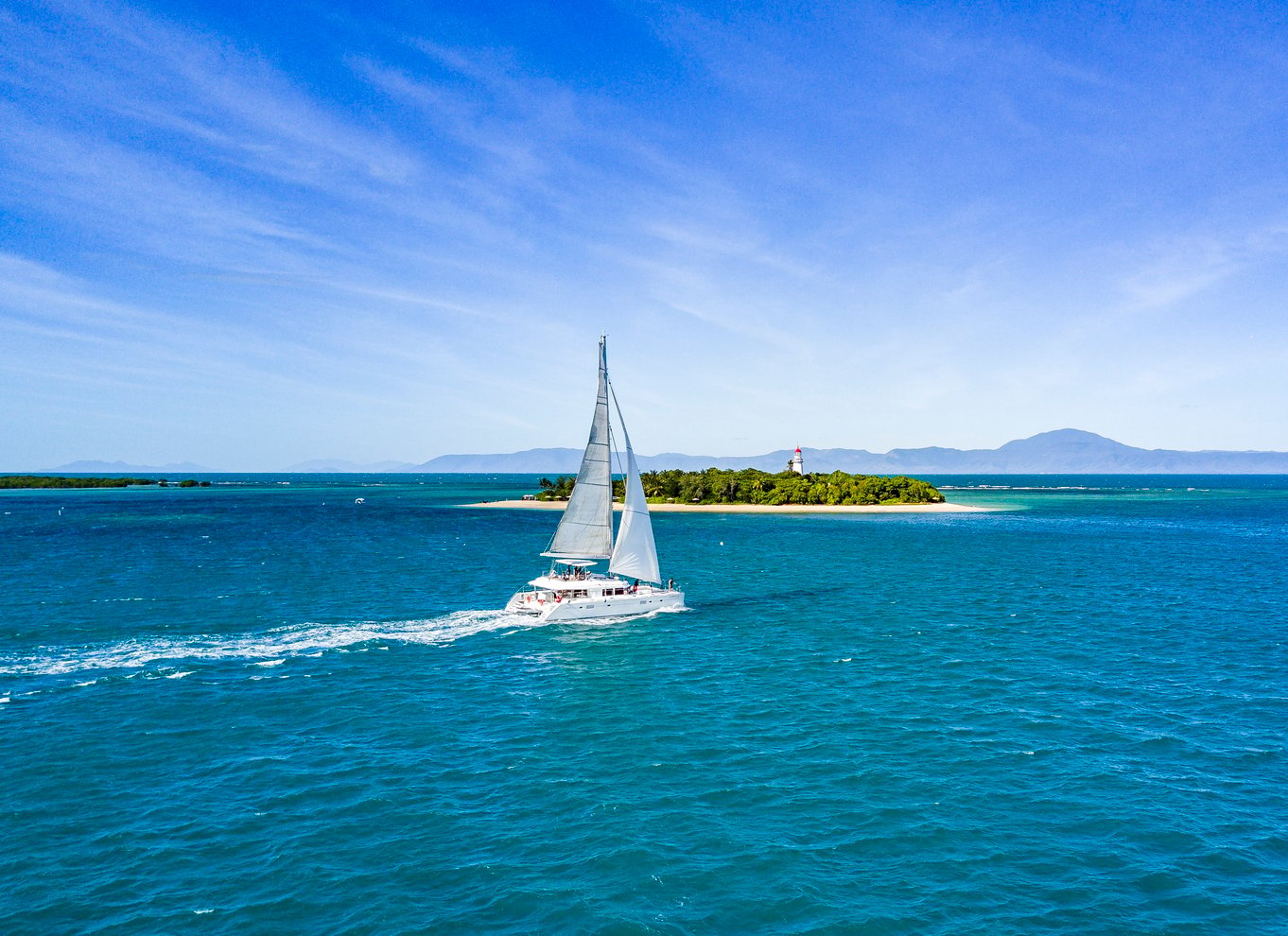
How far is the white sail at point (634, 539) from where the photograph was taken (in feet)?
158

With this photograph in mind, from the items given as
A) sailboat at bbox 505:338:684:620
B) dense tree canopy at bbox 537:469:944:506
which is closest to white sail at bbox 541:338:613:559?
sailboat at bbox 505:338:684:620

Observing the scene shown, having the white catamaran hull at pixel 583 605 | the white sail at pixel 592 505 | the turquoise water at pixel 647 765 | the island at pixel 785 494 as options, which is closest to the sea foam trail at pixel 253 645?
the turquoise water at pixel 647 765

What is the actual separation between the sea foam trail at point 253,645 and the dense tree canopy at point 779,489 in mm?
115828

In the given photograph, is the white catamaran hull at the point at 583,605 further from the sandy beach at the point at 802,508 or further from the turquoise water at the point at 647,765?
the sandy beach at the point at 802,508

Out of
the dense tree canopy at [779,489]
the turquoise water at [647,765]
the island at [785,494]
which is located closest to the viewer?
the turquoise water at [647,765]

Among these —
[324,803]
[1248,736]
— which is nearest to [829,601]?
[1248,736]

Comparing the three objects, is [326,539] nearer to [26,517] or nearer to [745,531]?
[745,531]

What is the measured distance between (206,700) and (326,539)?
71.2 meters

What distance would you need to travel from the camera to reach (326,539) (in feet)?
320

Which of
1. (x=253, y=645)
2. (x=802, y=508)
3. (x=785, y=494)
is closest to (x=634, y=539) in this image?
(x=253, y=645)

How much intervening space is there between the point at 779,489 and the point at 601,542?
124631 millimetres

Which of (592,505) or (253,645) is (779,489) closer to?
(592,505)

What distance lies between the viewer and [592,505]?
49344mm

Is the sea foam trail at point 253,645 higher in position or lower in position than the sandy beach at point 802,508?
lower
